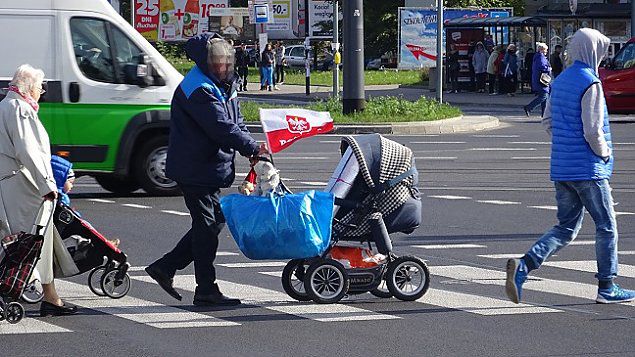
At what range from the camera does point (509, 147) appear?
81.2 feet

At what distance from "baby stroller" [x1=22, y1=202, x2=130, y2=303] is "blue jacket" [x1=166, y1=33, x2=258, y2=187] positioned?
2.46 ft

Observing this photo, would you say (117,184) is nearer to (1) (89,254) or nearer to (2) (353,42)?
(1) (89,254)

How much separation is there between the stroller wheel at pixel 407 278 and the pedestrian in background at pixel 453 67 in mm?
35930

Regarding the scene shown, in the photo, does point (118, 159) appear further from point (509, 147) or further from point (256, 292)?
point (509, 147)

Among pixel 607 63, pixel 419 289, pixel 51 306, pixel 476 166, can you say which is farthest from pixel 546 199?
pixel 607 63

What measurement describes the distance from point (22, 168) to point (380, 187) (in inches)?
95.2

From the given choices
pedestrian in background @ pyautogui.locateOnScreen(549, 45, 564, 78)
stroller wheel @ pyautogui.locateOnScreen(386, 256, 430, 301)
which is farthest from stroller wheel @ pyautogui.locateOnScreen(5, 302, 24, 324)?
pedestrian in background @ pyautogui.locateOnScreen(549, 45, 564, 78)

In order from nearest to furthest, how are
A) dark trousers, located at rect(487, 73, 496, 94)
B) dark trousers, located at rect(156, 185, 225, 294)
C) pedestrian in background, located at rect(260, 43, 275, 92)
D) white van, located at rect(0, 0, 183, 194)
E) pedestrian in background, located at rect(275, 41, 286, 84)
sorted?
dark trousers, located at rect(156, 185, 225, 294) < white van, located at rect(0, 0, 183, 194) < dark trousers, located at rect(487, 73, 496, 94) < pedestrian in background, located at rect(260, 43, 275, 92) < pedestrian in background, located at rect(275, 41, 286, 84)

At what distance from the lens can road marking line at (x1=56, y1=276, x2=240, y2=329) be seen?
9000 mm

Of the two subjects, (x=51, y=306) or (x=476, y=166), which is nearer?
(x=51, y=306)

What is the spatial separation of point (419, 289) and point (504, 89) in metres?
35.0

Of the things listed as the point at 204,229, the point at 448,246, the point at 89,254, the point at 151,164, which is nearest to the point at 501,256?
the point at 448,246

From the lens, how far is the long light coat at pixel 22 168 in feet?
29.3

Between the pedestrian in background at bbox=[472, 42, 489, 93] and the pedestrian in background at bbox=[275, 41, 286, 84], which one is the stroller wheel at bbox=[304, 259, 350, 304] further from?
the pedestrian in background at bbox=[275, 41, 286, 84]
